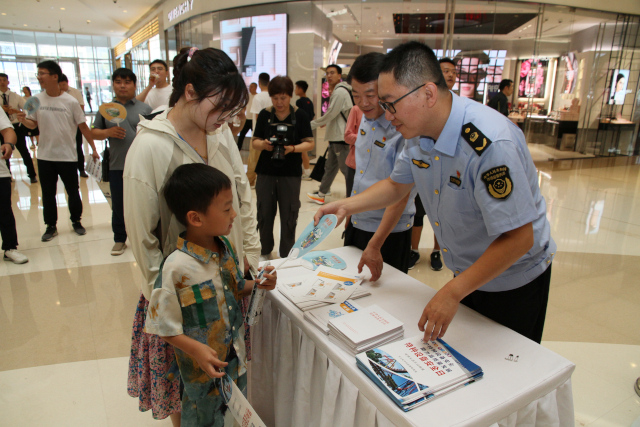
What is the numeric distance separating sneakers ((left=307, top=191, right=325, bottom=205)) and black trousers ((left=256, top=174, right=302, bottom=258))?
2210 millimetres

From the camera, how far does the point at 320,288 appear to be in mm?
1634

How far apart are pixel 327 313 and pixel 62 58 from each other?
23.8 m

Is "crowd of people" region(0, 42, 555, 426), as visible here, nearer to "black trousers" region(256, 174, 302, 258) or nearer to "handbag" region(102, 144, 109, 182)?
"black trousers" region(256, 174, 302, 258)

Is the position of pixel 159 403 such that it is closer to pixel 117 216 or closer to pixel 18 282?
pixel 18 282

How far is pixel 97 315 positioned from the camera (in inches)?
115

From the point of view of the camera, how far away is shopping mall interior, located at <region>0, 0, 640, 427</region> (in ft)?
7.63

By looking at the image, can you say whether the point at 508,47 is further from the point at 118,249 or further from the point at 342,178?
the point at 118,249

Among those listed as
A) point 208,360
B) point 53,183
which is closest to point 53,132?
point 53,183

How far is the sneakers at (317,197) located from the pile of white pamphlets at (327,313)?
4.27 m

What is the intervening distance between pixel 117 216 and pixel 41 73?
1533 mm

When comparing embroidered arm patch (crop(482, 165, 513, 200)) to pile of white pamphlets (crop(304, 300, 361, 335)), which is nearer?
embroidered arm patch (crop(482, 165, 513, 200))

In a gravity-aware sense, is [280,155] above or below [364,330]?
above

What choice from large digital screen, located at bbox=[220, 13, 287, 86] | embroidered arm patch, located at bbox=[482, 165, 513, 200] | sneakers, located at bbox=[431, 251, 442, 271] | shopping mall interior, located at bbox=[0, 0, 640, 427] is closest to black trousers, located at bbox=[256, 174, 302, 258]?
shopping mall interior, located at bbox=[0, 0, 640, 427]

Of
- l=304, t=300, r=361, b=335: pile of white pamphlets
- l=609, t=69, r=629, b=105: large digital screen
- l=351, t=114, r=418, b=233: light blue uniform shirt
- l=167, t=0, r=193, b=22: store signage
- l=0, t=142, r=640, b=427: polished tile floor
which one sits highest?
l=167, t=0, r=193, b=22: store signage
